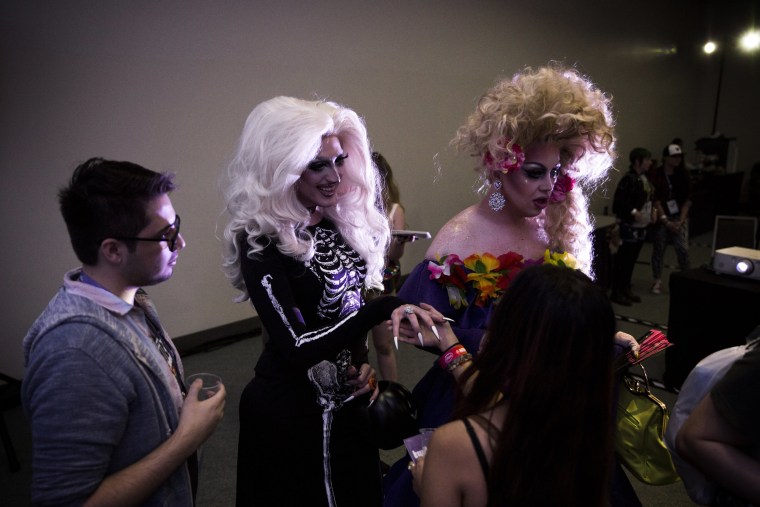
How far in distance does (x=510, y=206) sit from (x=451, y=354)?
26.1 inches

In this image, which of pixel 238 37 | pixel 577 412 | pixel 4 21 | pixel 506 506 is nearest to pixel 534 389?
pixel 577 412

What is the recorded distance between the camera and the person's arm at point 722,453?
1.08 m

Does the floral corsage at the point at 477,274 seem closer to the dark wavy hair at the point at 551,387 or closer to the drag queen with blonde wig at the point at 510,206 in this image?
the drag queen with blonde wig at the point at 510,206

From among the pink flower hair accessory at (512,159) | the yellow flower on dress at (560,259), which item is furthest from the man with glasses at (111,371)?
the yellow flower on dress at (560,259)

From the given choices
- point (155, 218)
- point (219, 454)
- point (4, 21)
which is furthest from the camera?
point (4, 21)

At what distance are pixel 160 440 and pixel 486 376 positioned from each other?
70cm

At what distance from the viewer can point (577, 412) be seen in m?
0.91

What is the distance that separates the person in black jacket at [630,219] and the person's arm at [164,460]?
492cm

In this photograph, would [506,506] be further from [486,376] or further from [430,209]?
[430,209]

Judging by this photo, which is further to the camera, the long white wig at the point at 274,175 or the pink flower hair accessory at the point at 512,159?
the pink flower hair accessory at the point at 512,159

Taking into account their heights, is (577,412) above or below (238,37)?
below

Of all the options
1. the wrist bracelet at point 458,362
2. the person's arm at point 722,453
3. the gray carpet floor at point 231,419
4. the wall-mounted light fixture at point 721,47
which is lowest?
the gray carpet floor at point 231,419

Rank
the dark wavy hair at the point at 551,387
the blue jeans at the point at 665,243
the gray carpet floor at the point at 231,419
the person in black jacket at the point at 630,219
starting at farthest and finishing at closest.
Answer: the blue jeans at the point at 665,243, the person in black jacket at the point at 630,219, the gray carpet floor at the point at 231,419, the dark wavy hair at the point at 551,387

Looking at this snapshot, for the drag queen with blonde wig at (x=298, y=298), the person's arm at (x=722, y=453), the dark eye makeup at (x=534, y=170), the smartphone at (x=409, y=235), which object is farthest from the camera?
the smartphone at (x=409, y=235)
